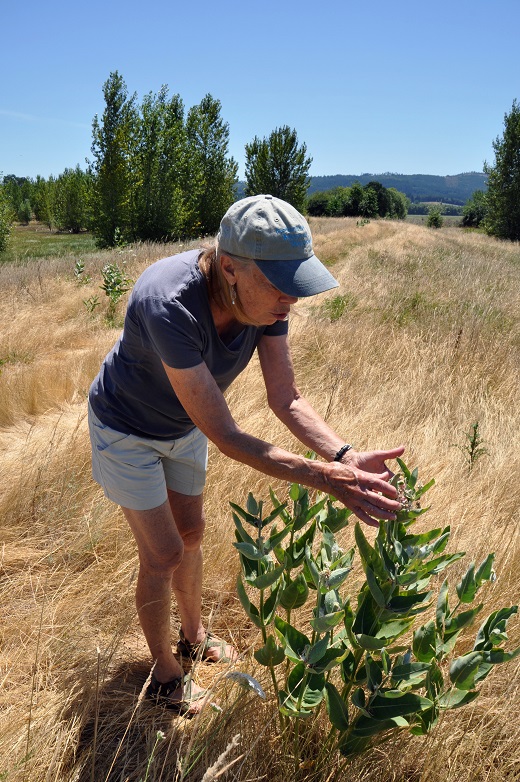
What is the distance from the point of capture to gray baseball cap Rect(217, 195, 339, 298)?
1500 mm

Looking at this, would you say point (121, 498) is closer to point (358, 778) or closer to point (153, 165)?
point (358, 778)

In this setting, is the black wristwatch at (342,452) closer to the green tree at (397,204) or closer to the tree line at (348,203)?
the tree line at (348,203)

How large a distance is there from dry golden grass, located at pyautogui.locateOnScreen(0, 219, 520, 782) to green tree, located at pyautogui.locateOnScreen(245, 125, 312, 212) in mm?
38203

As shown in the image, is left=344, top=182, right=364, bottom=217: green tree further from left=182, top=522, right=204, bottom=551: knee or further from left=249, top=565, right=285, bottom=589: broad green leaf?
left=249, top=565, right=285, bottom=589: broad green leaf

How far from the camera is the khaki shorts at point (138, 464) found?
1826 millimetres

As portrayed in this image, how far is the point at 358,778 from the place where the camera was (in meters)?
1.60

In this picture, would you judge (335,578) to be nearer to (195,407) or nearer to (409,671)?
(409,671)

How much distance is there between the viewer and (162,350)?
61.3 inches

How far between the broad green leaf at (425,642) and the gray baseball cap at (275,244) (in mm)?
856

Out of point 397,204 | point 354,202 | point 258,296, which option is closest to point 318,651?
point 258,296

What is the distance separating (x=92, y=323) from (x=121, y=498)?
222 inches

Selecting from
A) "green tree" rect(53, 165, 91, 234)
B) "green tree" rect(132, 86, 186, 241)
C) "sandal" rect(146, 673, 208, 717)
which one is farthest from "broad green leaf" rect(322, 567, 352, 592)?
"green tree" rect(53, 165, 91, 234)

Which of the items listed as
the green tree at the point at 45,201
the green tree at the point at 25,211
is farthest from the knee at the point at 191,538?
the green tree at the point at 25,211

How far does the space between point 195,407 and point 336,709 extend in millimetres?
813
